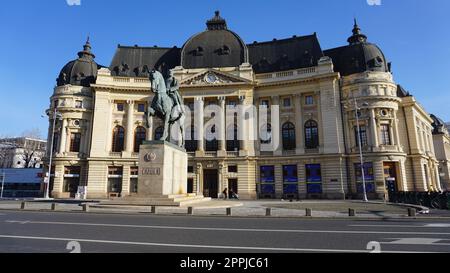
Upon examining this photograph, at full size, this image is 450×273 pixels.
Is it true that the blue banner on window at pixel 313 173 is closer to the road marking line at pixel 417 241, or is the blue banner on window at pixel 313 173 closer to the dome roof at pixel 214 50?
the dome roof at pixel 214 50

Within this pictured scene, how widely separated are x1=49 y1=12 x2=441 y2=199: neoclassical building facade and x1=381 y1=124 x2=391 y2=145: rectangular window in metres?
0.16

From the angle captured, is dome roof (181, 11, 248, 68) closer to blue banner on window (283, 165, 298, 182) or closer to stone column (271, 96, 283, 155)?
stone column (271, 96, 283, 155)

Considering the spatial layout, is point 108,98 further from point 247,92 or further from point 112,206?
point 112,206

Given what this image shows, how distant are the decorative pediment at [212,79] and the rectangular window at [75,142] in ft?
67.7

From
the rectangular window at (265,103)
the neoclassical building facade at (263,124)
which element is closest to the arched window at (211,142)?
the neoclassical building facade at (263,124)

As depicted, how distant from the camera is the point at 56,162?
157ft

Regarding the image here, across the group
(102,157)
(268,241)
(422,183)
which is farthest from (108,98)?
(422,183)

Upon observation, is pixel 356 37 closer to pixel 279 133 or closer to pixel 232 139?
pixel 279 133

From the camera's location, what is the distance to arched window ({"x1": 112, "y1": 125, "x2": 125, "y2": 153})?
5031cm

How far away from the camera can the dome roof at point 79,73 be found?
52344 mm

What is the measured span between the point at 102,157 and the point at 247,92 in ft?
87.3

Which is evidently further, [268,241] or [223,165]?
[223,165]

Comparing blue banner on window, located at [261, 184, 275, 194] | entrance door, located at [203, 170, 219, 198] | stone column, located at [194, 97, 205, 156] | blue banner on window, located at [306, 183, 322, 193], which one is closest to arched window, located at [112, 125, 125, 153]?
stone column, located at [194, 97, 205, 156]
